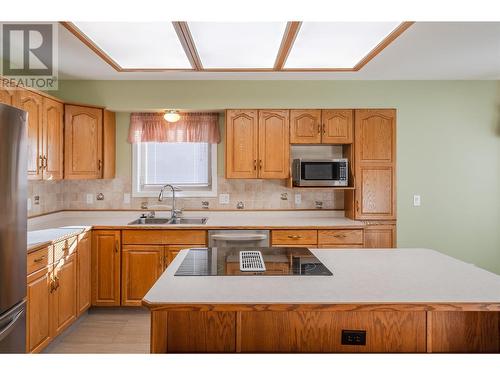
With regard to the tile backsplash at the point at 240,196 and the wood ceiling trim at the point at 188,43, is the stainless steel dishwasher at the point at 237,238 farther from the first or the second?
the wood ceiling trim at the point at 188,43

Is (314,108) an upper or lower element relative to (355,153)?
upper

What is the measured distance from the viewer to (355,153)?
11.9 feet

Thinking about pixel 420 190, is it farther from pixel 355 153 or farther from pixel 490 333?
pixel 490 333

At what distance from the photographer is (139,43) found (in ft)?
8.48

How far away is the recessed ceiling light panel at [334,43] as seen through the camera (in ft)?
7.55

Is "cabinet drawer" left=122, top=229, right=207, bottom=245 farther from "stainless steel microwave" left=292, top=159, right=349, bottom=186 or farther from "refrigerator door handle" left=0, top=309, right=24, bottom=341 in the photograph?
"refrigerator door handle" left=0, top=309, right=24, bottom=341

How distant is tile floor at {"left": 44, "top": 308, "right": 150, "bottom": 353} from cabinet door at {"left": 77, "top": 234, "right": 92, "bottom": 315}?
0.15 m

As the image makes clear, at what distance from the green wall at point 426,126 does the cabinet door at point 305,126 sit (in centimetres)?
8

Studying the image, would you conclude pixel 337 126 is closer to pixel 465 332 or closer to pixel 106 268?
pixel 465 332

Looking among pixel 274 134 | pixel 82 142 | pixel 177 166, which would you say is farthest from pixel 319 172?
pixel 82 142

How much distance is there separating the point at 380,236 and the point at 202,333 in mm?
2592

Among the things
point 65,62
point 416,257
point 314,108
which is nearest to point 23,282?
point 65,62

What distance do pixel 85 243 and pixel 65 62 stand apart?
159 cm

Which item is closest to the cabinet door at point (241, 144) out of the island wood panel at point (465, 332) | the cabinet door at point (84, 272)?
the cabinet door at point (84, 272)
